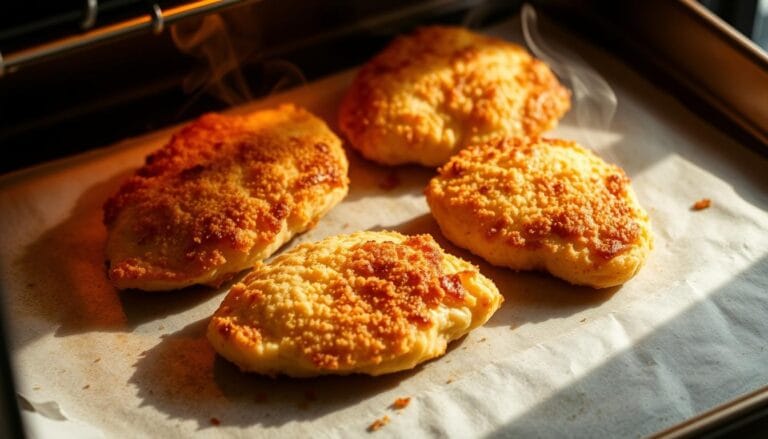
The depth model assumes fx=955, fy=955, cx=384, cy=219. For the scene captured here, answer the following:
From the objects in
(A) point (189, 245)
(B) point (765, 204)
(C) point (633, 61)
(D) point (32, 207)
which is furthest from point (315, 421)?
(C) point (633, 61)

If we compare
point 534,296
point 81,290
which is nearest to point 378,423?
point 534,296

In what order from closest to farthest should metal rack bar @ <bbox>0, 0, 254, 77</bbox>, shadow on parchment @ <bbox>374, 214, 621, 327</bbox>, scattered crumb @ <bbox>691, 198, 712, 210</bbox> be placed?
metal rack bar @ <bbox>0, 0, 254, 77</bbox> < shadow on parchment @ <bbox>374, 214, 621, 327</bbox> < scattered crumb @ <bbox>691, 198, 712, 210</bbox>

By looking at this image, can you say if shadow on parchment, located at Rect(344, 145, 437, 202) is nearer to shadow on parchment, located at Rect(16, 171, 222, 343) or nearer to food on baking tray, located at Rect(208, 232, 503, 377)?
food on baking tray, located at Rect(208, 232, 503, 377)

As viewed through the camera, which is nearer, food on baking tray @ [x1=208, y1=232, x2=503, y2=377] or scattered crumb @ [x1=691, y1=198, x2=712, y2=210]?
food on baking tray @ [x1=208, y1=232, x2=503, y2=377]

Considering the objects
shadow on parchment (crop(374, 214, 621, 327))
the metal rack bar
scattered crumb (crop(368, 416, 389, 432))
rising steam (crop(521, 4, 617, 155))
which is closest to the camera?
the metal rack bar

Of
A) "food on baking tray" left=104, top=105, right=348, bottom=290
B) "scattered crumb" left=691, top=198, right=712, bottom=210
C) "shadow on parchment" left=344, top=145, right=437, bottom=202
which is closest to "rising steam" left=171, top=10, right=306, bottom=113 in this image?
"food on baking tray" left=104, top=105, right=348, bottom=290

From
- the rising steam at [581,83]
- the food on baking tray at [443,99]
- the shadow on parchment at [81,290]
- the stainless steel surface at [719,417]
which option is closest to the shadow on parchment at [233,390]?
the shadow on parchment at [81,290]

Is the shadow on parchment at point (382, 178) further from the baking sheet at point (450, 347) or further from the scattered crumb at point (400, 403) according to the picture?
the scattered crumb at point (400, 403)

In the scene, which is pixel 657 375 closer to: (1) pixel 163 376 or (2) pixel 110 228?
(1) pixel 163 376

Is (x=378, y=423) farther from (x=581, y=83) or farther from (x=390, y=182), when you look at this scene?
(x=581, y=83)
